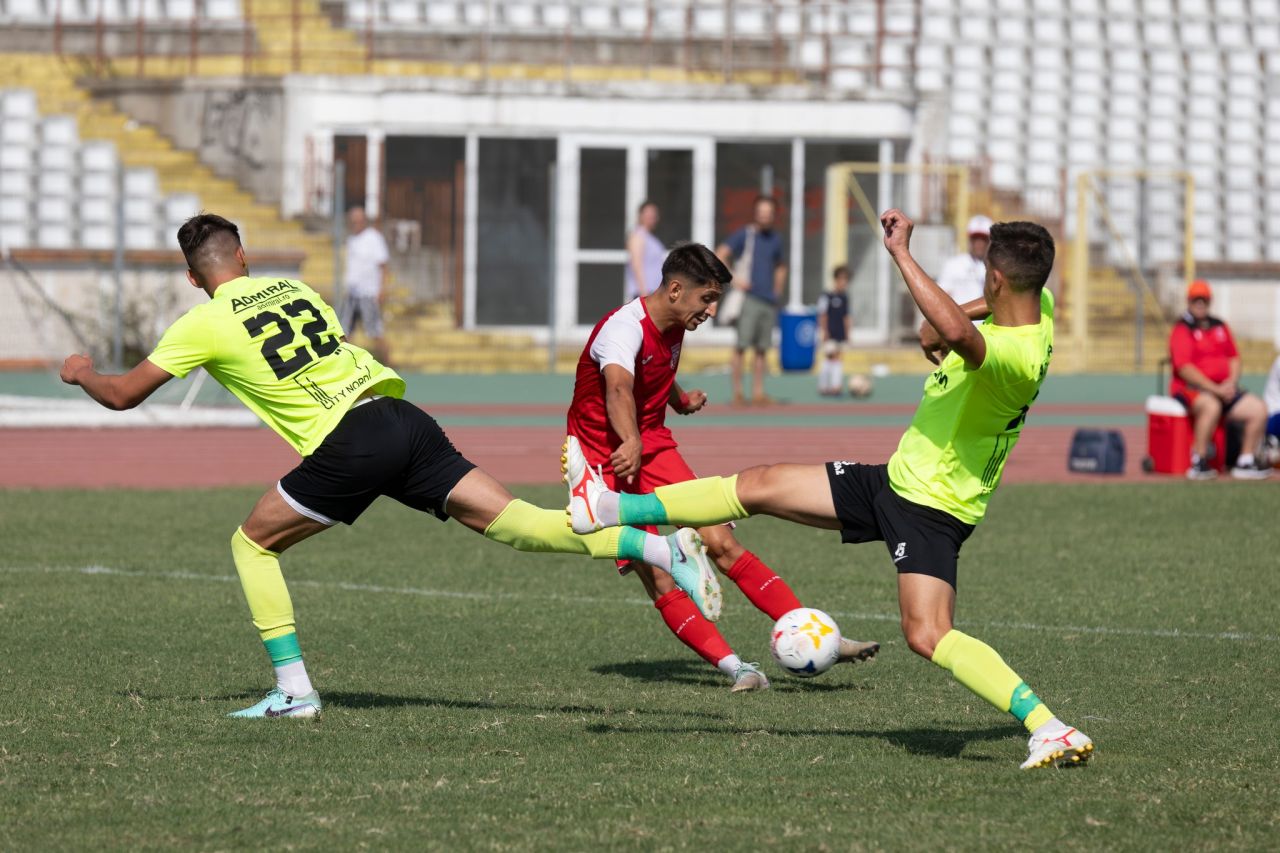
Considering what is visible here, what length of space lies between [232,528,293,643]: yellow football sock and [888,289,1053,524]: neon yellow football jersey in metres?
2.38

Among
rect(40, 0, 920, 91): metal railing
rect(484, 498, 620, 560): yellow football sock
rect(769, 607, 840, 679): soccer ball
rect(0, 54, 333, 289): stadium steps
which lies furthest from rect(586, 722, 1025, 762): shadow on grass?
rect(40, 0, 920, 91): metal railing

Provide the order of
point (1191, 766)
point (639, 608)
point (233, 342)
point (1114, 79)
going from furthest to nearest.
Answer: point (1114, 79) < point (639, 608) < point (233, 342) < point (1191, 766)

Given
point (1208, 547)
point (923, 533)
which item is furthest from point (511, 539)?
point (1208, 547)

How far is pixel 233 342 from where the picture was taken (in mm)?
7105

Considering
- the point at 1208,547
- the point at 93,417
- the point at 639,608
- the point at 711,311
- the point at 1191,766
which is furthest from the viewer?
the point at 93,417

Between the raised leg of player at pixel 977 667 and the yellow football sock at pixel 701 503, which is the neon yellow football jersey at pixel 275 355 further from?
the raised leg of player at pixel 977 667

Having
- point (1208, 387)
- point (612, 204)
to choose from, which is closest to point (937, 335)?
point (1208, 387)

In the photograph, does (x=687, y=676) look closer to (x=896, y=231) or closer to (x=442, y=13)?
(x=896, y=231)

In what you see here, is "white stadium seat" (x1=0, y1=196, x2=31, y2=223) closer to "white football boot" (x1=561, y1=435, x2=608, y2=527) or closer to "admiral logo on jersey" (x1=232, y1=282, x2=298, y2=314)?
"admiral logo on jersey" (x1=232, y1=282, x2=298, y2=314)

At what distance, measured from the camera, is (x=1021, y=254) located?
21.3ft

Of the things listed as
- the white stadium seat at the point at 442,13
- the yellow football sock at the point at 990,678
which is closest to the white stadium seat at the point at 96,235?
the white stadium seat at the point at 442,13

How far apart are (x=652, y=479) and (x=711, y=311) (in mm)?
760

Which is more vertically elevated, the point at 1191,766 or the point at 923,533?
the point at 923,533

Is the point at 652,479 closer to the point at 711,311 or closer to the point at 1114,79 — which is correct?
the point at 711,311
